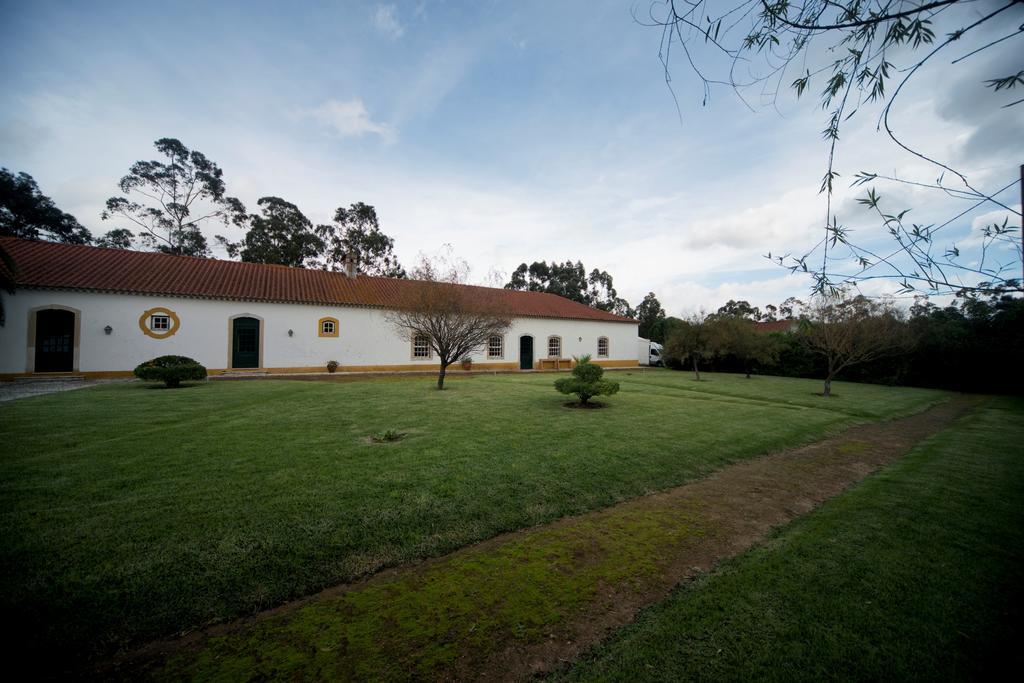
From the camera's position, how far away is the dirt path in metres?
2.09

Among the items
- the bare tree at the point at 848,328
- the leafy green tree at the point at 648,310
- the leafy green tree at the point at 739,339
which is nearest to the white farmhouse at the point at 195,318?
the leafy green tree at the point at 739,339

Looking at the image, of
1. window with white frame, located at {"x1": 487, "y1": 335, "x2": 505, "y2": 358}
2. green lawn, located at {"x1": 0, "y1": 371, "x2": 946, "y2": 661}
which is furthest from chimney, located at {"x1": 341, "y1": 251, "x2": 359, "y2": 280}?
green lawn, located at {"x1": 0, "y1": 371, "x2": 946, "y2": 661}

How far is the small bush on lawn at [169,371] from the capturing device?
11.7 m

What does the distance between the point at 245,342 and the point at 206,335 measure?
145 cm

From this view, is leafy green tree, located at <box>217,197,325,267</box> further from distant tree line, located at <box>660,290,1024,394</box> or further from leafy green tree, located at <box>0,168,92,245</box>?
distant tree line, located at <box>660,290,1024,394</box>

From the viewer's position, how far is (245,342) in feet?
58.4

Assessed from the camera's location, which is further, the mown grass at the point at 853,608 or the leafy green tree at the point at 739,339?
the leafy green tree at the point at 739,339

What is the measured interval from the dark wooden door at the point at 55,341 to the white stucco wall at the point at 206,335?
290 millimetres

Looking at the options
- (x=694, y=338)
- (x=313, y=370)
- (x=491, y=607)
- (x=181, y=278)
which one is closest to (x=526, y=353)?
(x=694, y=338)

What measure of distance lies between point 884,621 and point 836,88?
3460 mm

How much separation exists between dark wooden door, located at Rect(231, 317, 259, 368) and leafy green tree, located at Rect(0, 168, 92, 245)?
1539 cm

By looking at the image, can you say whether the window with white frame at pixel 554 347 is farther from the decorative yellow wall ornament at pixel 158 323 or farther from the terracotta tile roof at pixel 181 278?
the decorative yellow wall ornament at pixel 158 323

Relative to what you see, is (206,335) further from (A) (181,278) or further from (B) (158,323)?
(A) (181,278)

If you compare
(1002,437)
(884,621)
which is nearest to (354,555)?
(884,621)
